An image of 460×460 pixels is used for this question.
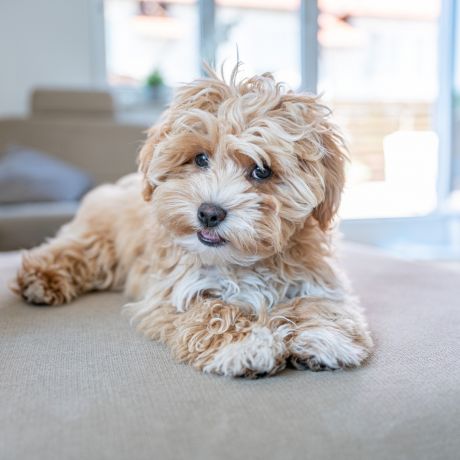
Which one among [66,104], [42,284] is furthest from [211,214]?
[66,104]

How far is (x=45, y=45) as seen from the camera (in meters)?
4.60

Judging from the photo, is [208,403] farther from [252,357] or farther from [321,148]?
[321,148]

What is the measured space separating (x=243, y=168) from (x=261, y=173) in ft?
0.14

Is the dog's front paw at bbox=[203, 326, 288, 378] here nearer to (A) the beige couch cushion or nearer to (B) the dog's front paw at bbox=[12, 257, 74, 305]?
(A) the beige couch cushion

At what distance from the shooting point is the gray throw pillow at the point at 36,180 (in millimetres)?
3107

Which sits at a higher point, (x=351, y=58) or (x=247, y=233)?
(x=351, y=58)

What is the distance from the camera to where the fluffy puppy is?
1261 mm

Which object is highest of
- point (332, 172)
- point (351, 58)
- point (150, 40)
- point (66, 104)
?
point (150, 40)

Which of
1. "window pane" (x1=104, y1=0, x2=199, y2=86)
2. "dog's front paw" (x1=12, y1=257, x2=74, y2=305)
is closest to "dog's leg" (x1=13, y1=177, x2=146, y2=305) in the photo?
"dog's front paw" (x1=12, y1=257, x2=74, y2=305)

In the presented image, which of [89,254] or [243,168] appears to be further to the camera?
[89,254]

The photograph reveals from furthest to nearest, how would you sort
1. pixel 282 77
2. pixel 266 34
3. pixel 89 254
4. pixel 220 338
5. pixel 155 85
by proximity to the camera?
pixel 266 34
pixel 282 77
pixel 155 85
pixel 89 254
pixel 220 338

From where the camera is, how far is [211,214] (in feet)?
4.24

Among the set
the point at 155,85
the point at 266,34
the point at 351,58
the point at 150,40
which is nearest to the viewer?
the point at 155,85

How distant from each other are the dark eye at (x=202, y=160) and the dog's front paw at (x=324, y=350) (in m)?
0.46
